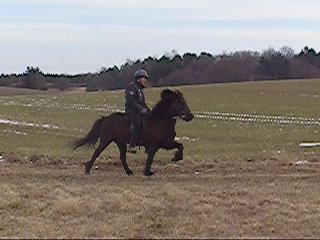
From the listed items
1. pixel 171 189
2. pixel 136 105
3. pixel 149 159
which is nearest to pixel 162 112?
pixel 136 105

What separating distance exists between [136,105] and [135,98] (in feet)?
0.49

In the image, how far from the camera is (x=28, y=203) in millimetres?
10930

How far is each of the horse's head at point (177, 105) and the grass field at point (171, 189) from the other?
4.38 ft

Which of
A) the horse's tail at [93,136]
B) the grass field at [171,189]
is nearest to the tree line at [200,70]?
the grass field at [171,189]

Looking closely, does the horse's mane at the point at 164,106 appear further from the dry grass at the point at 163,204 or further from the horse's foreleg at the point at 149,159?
the dry grass at the point at 163,204

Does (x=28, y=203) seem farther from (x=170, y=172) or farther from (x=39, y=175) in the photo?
(x=170, y=172)

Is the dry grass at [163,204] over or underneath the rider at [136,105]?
underneath

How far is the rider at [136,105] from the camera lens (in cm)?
1383

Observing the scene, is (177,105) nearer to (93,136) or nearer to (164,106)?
(164,106)

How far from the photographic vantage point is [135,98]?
1382 cm

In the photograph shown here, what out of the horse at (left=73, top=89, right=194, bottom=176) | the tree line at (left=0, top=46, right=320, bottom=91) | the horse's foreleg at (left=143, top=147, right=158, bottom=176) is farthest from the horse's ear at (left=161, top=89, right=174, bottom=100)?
the tree line at (left=0, top=46, right=320, bottom=91)

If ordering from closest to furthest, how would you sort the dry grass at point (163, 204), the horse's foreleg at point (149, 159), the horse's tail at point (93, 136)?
the dry grass at point (163, 204) → the horse's foreleg at point (149, 159) → the horse's tail at point (93, 136)

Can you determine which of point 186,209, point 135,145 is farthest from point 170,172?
point 186,209

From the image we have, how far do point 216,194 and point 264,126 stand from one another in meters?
17.6
